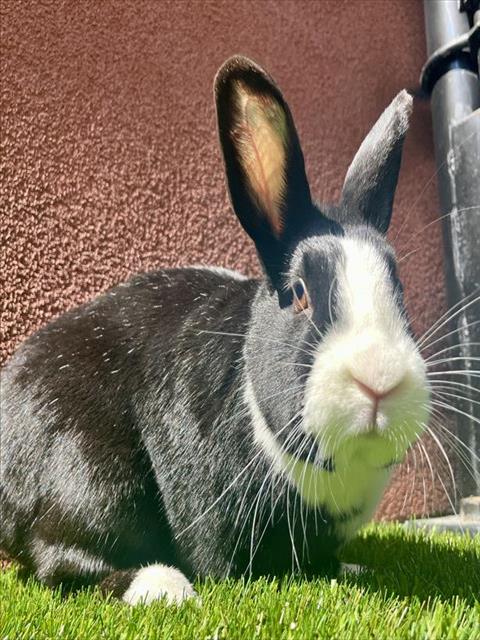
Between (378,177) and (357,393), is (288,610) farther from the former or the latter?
(378,177)

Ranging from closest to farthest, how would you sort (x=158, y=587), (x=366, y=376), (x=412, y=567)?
(x=366, y=376), (x=158, y=587), (x=412, y=567)

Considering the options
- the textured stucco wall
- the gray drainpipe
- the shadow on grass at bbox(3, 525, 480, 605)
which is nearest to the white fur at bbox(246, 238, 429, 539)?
the shadow on grass at bbox(3, 525, 480, 605)

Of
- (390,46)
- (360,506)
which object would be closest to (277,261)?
(360,506)

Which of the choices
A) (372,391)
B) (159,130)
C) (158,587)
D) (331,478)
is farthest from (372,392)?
(159,130)

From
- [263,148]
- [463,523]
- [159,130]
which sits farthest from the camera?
[159,130]

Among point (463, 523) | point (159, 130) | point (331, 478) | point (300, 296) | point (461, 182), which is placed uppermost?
point (159, 130)

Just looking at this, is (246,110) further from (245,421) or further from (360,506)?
(360,506)

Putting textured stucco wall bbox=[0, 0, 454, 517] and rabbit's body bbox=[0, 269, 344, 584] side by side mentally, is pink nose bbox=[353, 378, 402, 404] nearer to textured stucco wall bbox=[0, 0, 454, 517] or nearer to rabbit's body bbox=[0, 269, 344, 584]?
rabbit's body bbox=[0, 269, 344, 584]
